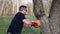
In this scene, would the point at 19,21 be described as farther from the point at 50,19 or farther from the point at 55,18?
the point at 55,18

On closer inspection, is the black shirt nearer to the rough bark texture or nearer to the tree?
the tree

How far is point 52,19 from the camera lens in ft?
21.8

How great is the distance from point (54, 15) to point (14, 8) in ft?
42.4

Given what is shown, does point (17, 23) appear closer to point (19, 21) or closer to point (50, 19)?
point (19, 21)

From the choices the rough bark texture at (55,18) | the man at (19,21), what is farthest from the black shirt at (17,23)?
the rough bark texture at (55,18)

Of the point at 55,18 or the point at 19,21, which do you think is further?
the point at 19,21

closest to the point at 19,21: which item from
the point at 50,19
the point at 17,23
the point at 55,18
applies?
the point at 17,23

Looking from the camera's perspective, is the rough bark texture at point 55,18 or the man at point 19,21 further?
the man at point 19,21

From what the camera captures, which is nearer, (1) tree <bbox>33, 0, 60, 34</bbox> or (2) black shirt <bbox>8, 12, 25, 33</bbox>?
(1) tree <bbox>33, 0, 60, 34</bbox>

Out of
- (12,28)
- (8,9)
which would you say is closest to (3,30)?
(12,28)

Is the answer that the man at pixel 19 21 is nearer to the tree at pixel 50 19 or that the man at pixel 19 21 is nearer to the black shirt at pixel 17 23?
the black shirt at pixel 17 23

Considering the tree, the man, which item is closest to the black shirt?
the man

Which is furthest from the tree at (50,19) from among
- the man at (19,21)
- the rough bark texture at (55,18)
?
the man at (19,21)

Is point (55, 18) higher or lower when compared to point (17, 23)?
higher
